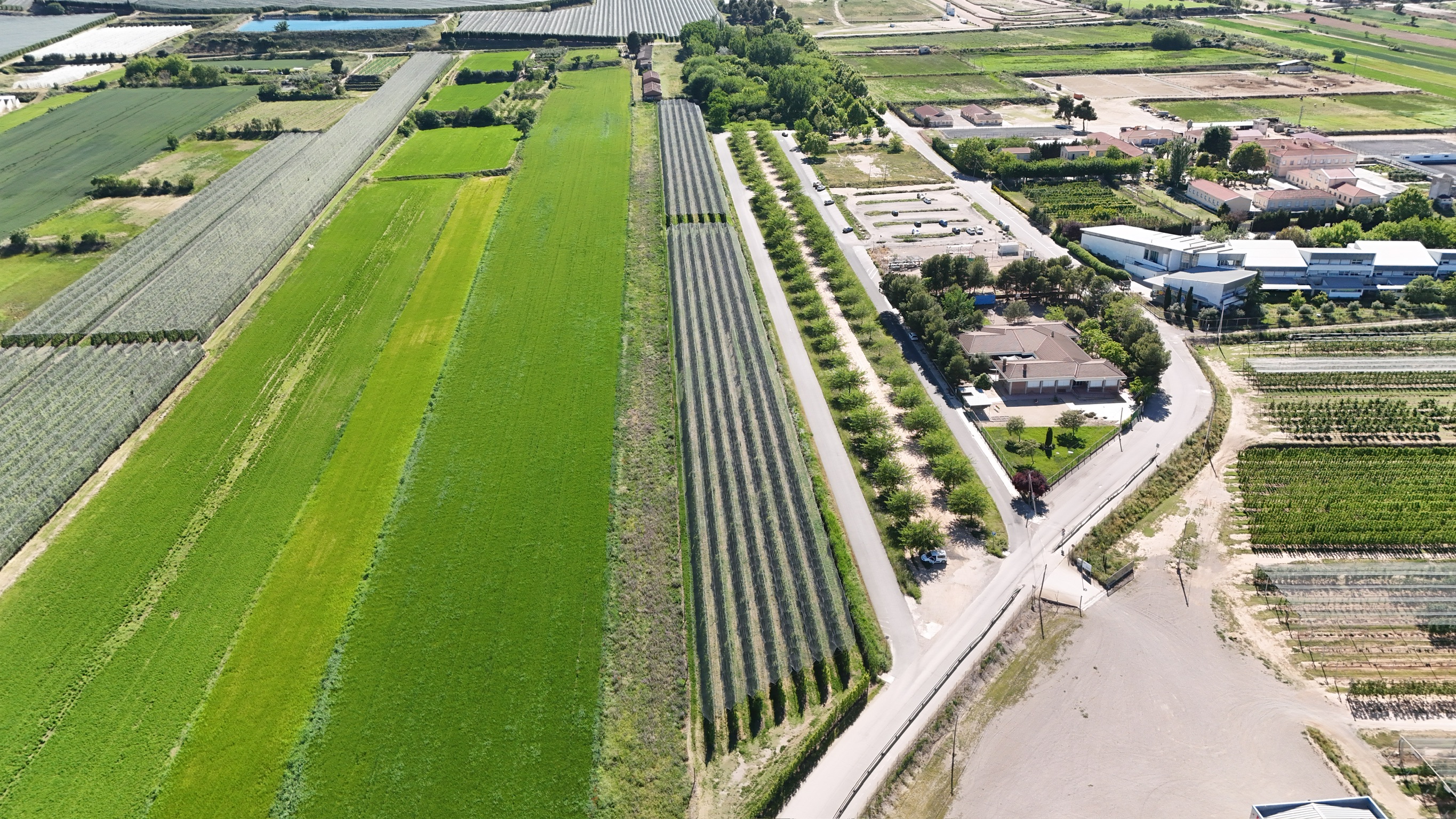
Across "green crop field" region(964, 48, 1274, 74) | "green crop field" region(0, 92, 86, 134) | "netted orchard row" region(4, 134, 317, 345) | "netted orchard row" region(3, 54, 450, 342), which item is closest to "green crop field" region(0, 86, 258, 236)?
"green crop field" region(0, 92, 86, 134)

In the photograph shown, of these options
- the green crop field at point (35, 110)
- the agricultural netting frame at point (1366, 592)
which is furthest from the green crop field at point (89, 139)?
the agricultural netting frame at point (1366, 592)

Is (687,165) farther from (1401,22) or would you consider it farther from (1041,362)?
(1401,22)

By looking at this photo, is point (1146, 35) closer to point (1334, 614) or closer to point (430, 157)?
point (430, 157)

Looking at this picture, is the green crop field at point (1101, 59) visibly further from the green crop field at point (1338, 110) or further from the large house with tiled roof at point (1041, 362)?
the large house with tiled roof at point (1041, 362)

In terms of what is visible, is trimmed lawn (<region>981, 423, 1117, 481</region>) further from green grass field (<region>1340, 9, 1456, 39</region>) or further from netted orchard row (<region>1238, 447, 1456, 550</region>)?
green grass field (<region>1340, 9, 1456, 39</region>)

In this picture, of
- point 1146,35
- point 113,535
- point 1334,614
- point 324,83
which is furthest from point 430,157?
point 1146,35

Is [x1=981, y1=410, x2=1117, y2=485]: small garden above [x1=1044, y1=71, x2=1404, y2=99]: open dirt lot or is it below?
below

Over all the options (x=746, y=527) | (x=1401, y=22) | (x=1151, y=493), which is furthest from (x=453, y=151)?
(x=1401, y=22)
